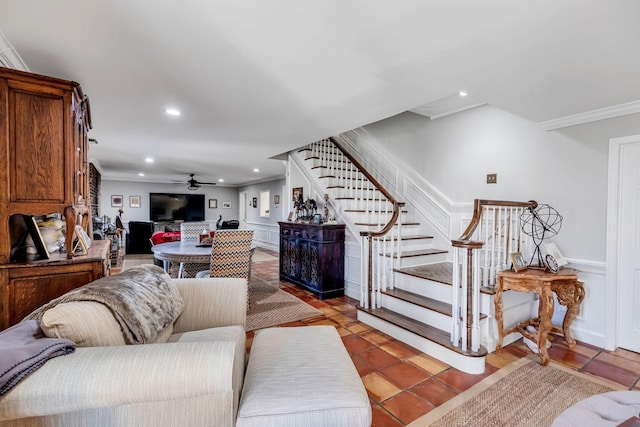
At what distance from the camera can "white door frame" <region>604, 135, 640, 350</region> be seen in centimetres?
263

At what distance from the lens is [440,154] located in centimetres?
416

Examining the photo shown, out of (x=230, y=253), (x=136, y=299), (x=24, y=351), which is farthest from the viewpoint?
(x=230, y=253)

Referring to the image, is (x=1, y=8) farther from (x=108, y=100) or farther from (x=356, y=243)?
(x=356, y=243)

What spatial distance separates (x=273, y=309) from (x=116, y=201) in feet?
29.0

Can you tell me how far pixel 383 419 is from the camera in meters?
1.76

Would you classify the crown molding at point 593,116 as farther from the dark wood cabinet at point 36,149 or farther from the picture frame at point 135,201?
the picture frame at point 135,201

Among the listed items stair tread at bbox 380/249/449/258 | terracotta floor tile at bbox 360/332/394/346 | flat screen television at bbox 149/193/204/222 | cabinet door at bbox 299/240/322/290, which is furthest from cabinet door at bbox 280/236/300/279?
flat screen television at bbox 149/193/204/222

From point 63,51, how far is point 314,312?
10.5 feet

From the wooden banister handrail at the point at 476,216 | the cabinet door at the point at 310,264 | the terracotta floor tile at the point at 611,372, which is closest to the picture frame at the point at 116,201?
the cabinet door at the point at 310,264

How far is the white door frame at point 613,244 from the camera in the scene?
263 centimetres

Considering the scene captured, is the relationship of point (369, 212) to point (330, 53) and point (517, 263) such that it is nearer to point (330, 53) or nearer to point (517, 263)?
point (517, 263)

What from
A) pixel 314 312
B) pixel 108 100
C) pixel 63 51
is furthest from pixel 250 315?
pixel 63 51

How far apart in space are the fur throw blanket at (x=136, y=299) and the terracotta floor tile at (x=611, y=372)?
10.0 feet

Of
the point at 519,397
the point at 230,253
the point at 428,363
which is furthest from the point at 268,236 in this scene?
the point at 519,397
